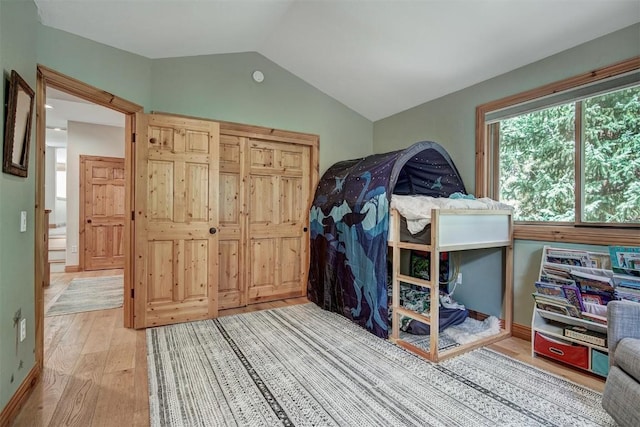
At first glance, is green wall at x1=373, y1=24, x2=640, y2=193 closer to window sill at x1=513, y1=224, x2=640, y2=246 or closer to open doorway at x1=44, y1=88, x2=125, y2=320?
window sill at x1=513, y1=224, x2=640, y2=246

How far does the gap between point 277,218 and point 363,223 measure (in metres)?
1.46

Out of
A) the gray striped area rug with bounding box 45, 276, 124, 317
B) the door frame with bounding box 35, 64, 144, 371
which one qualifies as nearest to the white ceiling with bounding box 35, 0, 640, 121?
the door frame with bounding box 35, 64, 144, 371

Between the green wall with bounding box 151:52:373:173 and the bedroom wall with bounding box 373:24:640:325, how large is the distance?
688 mm

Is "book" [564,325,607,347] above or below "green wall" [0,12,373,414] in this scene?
below

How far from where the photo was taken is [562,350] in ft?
7.84

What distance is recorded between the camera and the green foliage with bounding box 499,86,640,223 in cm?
237

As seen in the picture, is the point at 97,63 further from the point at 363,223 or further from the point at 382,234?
the point at 382,234

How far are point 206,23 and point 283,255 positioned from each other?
8.85 ft

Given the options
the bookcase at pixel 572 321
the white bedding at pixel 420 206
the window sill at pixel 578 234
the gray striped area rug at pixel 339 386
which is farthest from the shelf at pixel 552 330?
the white bedding at pixel 420 206

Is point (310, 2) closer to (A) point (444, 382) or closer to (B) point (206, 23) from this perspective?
(B) point (206, 23)

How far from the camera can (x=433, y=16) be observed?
104 inches

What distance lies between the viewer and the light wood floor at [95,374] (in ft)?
5.91

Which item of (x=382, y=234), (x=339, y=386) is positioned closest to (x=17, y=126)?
(x=339, y=386)

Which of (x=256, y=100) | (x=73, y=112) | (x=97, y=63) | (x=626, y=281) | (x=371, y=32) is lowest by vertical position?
(x=626, y=281)
